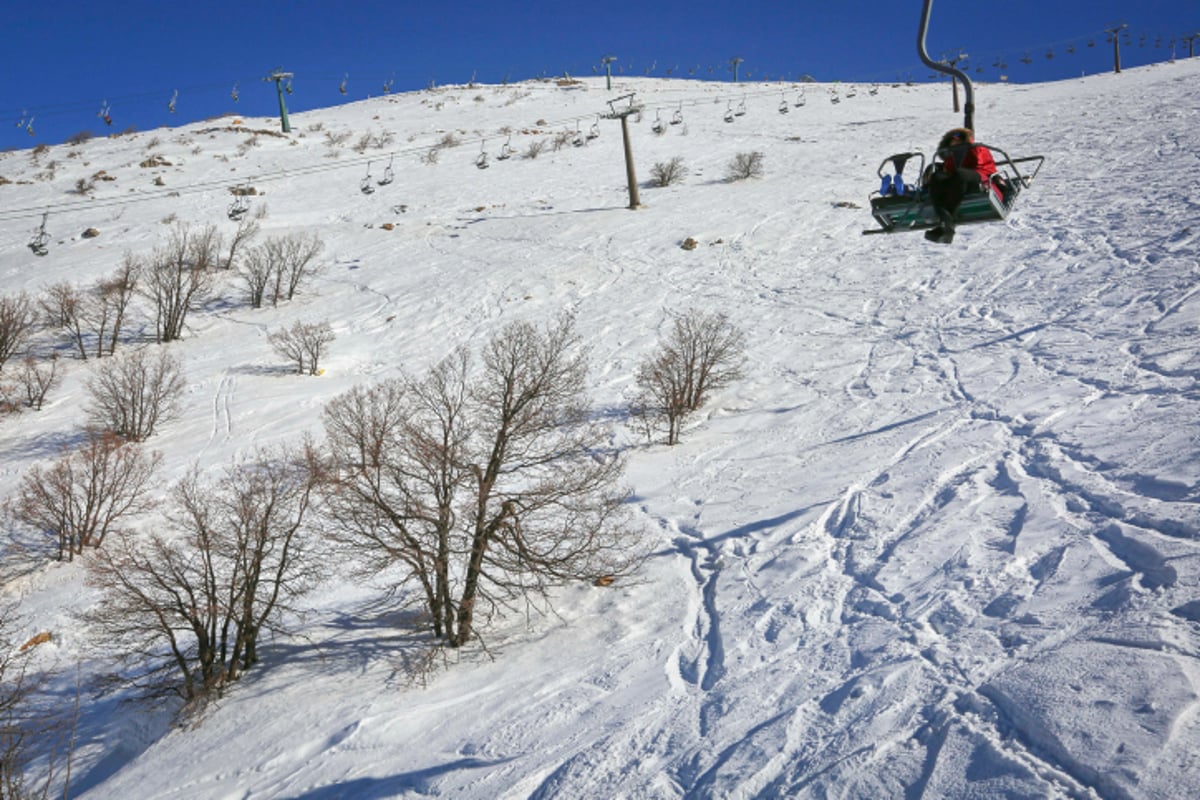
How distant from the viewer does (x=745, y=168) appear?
4791 cm

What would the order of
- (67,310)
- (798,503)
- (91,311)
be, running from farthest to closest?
(91,311) → (67,310) → (798,503)

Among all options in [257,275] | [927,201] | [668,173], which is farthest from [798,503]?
[668,173]

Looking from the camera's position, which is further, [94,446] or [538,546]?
[94,446]

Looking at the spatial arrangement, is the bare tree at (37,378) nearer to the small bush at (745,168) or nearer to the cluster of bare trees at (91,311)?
the cluster of bare trees at (91,311)

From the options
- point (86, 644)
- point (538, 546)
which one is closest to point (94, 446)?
point (86, 644)

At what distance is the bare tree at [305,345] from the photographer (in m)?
29.6

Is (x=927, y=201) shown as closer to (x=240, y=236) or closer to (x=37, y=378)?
(x=37, y=378)

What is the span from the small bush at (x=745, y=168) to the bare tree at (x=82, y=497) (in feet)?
121

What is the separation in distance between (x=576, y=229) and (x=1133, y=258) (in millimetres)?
25855

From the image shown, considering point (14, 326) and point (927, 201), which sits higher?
point (14, 326)

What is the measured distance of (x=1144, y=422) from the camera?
1689 cm

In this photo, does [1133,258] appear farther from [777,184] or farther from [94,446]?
[94,446]

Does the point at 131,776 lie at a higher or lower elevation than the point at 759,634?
lower

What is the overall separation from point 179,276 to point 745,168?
106ft
